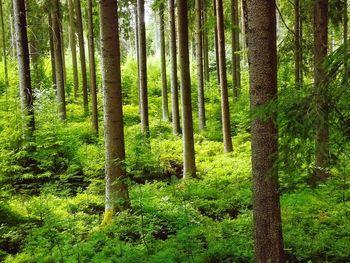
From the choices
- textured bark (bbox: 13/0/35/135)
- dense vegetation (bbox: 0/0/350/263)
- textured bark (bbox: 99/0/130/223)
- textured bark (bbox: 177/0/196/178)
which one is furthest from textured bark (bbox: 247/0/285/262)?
textured bark (bbox: 13/0/35/135)

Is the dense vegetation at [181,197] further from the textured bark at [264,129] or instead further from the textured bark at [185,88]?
the textured bark at [185,88]

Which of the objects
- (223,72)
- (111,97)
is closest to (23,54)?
(111,97)

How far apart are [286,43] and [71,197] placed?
20.5 ft

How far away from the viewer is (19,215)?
8102mm

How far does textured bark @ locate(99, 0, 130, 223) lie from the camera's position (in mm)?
7438

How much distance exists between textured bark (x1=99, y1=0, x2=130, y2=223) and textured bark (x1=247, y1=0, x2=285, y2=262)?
333 cm

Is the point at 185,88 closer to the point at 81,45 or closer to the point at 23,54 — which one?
the point at 23,54

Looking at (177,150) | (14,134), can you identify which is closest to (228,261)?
(14,134)

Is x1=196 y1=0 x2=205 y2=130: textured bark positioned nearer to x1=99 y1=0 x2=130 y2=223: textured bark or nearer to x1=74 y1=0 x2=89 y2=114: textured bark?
x1=74 y1=0 x2=89 y2=114: textured bark

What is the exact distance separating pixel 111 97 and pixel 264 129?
370cm

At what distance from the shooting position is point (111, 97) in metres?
7.57

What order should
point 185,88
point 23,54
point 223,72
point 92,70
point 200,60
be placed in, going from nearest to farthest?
point 185,88
point 23,54
point 223,72
point 200,60
point 92,70

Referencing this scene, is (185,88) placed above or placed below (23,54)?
below

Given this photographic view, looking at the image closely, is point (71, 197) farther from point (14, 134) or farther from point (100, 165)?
point (14, 134)
